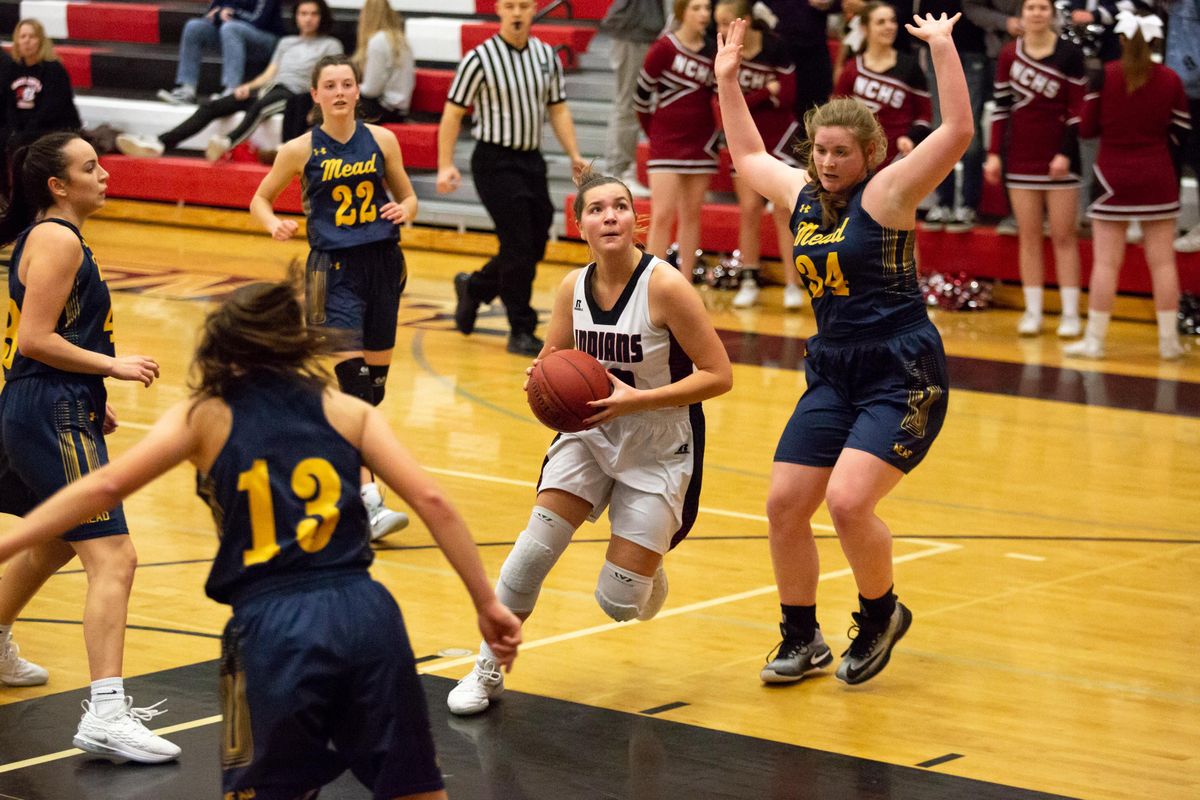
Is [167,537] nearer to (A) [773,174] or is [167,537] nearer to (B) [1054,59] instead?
(A) [773,174]

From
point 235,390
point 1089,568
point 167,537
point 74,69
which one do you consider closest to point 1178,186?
point 1089,568

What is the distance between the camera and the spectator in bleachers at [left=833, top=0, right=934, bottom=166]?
11.1 meters

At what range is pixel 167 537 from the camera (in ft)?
21.5

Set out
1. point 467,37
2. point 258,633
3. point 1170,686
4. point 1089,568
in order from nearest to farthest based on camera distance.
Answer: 1. point 258,633
2. point 1170,686
3. point 1089,568
4. point 467,37

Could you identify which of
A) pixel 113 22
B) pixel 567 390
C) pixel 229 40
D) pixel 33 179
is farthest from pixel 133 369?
pixel 113 22

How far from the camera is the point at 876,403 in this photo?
4898mm

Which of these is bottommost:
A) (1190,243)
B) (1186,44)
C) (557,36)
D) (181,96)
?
(1190,243)

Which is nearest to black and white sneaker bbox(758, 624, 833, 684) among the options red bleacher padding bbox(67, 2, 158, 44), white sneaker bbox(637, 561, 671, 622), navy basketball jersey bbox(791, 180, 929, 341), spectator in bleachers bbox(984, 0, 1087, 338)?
white sneaker bbox(637, 561, 671, 622)

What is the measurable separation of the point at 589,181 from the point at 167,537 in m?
2.65

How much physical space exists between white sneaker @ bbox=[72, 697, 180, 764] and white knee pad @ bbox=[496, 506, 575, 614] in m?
0.98

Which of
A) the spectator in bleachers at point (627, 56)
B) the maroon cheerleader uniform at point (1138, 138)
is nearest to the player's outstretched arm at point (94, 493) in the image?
the maroon cheerleader uniform at point (1138, 138)

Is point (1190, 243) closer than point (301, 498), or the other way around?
point (301, 498)

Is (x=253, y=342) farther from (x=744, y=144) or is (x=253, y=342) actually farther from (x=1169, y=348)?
(x=1169, y=348)

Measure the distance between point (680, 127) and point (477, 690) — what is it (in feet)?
24.7
